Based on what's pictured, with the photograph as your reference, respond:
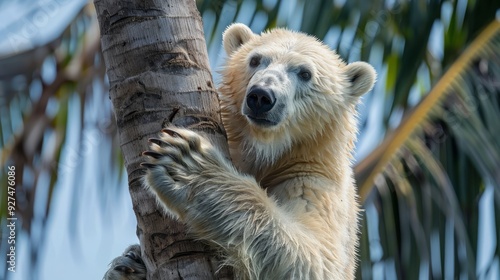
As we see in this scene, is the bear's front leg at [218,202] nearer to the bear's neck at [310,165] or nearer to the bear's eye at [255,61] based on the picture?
the bear's neck at [310,165]

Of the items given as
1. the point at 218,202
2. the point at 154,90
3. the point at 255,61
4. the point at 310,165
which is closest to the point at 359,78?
the point at 255,61

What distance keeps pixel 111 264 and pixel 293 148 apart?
1271 millimetres

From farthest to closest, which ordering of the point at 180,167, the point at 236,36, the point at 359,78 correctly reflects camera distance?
the point at 236,36 < the point at 359,78 < the point at 180,167

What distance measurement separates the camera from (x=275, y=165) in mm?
5109

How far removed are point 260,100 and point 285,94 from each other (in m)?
0.25

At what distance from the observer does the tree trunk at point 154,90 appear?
13.0ft

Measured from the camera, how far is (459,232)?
23.4 ft

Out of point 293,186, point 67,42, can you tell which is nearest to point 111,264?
point 293,186

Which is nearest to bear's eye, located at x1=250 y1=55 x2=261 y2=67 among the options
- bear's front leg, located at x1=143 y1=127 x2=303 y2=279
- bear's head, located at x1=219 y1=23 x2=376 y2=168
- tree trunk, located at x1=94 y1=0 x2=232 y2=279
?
bear's head, located at x1=219 y1=23 x2=376 y2=168

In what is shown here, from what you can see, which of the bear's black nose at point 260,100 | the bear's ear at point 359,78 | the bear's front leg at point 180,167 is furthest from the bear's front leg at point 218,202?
the bear's ear at point 359,78

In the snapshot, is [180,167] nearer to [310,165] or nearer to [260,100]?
[260,100]

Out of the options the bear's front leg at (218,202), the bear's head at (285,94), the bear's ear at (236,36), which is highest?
the bear's ear at (236,36)

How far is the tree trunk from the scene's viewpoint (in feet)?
13.0

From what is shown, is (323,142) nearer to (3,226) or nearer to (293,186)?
(293,186)
